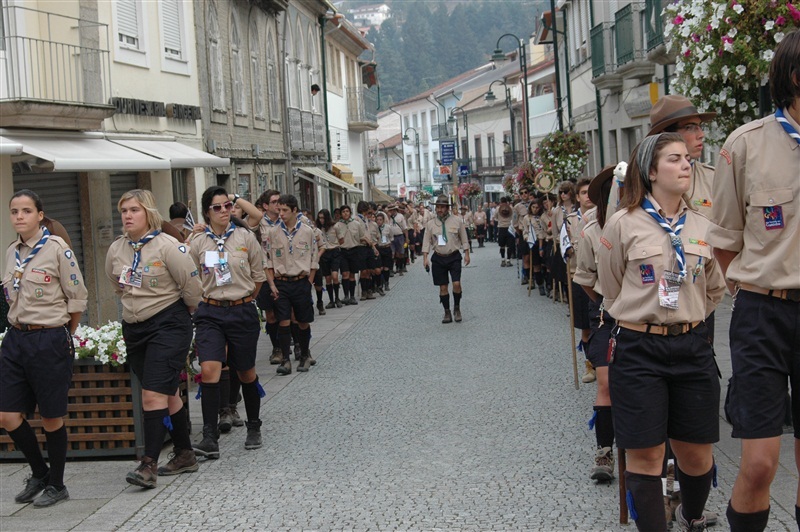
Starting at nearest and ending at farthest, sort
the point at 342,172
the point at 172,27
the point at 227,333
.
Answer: the point at 227,333 → the point at 172,27 → the point at 342,172

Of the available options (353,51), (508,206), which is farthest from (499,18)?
(508,206)

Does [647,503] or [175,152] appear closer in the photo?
[647,503]

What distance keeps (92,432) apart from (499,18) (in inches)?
6626

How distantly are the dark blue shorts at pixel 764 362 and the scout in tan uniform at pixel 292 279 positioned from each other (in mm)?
8265

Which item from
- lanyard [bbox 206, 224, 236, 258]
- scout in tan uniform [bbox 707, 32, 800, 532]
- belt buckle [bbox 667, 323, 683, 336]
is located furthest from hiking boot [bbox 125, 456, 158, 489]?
scout in tan uniform [bbox 707, 32, 800, 532]

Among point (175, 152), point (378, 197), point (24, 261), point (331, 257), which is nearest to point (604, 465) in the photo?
point (24, 261)

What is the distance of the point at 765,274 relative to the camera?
4188 millimetres

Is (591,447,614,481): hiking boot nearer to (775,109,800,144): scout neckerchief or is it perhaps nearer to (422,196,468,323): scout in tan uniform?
(775,109,800,144): scout neckerchief

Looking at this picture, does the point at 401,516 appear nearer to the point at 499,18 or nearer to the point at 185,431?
the point at 185,431

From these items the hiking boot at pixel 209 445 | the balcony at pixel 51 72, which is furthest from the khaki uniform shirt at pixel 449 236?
the hiking boot at pixel 209 445

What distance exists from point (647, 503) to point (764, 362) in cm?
93

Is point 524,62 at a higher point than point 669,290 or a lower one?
higher

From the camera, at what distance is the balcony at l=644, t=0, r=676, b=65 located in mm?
19741

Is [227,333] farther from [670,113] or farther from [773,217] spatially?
[773,217]
